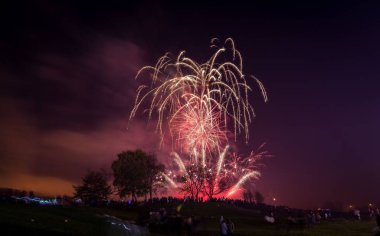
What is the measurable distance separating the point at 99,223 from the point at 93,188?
6939cm

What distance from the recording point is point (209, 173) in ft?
246

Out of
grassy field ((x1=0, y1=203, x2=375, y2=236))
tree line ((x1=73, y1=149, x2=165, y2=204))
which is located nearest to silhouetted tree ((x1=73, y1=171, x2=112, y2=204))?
tree line ((x1=73, y1=149, x2=165, y2=204))

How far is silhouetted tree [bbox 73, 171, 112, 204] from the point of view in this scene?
336 feet

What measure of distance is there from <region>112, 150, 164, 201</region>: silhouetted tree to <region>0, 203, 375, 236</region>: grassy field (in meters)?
30.6

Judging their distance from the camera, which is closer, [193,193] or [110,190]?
[193,193]

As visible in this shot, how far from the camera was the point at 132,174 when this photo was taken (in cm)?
9438

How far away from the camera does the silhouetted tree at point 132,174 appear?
3728 inches

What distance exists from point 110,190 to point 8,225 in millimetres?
78722

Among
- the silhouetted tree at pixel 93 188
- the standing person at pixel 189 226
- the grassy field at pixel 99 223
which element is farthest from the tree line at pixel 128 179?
the standing person at pixel 189 226

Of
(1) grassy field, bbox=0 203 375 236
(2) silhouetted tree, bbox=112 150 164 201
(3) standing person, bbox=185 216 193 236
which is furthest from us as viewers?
(2) silhouetted tree, bbox=112 150 164 201

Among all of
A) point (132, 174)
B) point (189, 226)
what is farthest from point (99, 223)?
point (132, 174)

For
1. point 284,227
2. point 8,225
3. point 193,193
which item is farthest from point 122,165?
point 8,225

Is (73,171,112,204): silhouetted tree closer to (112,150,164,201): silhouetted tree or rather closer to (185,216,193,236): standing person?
(112,150,164,201): silhouetted tree

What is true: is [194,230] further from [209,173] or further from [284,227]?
[209,173]
